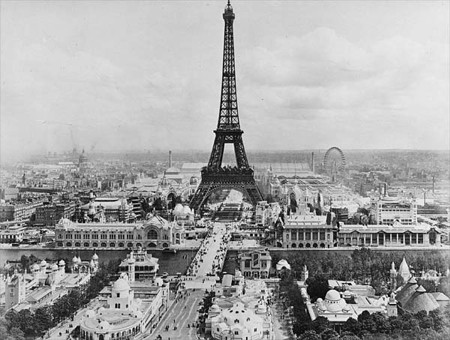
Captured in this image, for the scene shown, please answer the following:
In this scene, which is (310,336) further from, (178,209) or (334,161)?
(178,209)

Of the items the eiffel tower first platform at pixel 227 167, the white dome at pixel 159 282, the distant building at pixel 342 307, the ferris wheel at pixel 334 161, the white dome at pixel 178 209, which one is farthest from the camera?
the white dome at pixel 178 209

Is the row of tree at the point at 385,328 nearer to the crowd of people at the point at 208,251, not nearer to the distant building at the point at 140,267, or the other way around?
the crowd of people at the point at 208,251

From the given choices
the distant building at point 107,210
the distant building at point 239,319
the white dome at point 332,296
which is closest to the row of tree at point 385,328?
the white dome at point 332,296

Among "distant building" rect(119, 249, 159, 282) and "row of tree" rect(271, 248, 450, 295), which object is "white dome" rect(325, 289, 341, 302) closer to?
"row of tree" rect(271, 248, 450, 295)

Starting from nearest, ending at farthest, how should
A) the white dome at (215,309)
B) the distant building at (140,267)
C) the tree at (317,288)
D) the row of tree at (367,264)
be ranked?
1. the white dome at (215,309)
2. the tree at (317,288)
3. the row of tree at (367,264)
4. the distant building at (140,267)

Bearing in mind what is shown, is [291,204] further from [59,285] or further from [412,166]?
[59,285]

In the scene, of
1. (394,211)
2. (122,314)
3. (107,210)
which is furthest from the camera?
(107,210)

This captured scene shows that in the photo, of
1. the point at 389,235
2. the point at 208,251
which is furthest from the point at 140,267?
the point at 389,235
